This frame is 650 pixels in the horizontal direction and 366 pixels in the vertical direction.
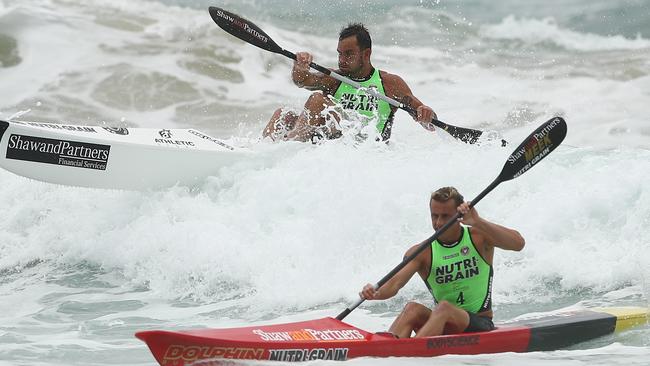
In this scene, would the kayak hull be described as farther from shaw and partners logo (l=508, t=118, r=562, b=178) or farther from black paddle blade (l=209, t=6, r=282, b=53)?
black paddle blade (l=209, t=6, r=282, b=53)

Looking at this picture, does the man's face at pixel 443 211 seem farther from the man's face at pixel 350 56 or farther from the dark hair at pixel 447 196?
the man's face at pixel 350 56

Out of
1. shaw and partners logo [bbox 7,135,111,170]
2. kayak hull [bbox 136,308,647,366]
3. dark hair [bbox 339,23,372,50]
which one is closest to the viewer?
kayak hull [bbox 136,308,647,366]

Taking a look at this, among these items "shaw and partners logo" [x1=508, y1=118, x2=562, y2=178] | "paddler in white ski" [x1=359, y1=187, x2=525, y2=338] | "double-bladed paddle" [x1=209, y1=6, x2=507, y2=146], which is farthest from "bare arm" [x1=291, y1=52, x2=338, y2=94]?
"paddler in white ski" [x1=359, y1=187, x2=525, y2=338]

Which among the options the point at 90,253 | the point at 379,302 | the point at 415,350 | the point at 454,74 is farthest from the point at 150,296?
the point at 454,74

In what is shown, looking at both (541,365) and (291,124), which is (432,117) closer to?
(291,124)

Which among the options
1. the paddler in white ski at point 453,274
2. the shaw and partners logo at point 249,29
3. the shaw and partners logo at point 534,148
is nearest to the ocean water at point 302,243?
the paddler in white ski at point 453,274

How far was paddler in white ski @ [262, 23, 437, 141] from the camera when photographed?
7.56m

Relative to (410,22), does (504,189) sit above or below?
below

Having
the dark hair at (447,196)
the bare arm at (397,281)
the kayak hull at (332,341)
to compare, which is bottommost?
the kayak hull at (332,341)

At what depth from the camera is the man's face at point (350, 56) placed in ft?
24.7

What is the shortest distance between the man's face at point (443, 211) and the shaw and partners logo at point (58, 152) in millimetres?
3362

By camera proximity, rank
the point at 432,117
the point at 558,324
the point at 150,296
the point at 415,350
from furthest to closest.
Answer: the point at 432,117, the point at 150,296, the point at 558,324, the point at 415,350

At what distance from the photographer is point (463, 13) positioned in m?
19.5

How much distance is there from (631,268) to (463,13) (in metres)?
13.5
